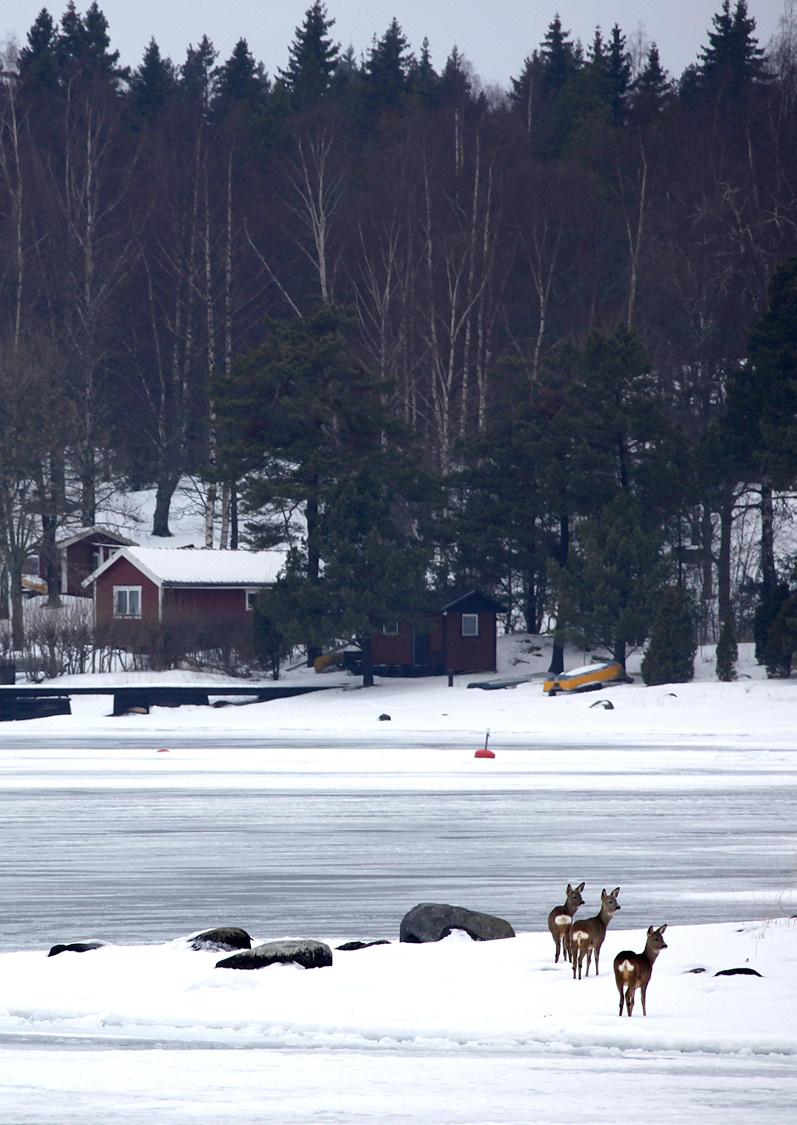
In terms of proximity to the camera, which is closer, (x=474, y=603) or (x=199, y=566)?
(x=474, y=603)

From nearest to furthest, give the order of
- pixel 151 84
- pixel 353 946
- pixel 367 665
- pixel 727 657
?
pixel 353 946, pixel 727 657, pixel 367 665, pixel 151 84

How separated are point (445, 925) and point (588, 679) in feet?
135

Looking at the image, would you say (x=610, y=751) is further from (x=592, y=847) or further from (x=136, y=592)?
(x=136, y=592)

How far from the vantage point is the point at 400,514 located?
6769cm

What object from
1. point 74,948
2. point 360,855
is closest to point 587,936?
point 74,948

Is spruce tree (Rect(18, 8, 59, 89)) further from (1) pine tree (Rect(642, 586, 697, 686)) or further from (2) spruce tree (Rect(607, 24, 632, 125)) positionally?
(1) pine tree (Rect(642, 586, 697, 686))

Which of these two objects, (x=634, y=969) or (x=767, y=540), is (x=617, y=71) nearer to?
(x=767, y=540)

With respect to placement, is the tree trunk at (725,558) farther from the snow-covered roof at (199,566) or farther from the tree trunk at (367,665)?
the snow-covered roof at (199,566)

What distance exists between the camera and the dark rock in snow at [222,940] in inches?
513

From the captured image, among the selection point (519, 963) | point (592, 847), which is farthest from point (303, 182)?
point (519, 963)

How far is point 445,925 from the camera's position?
13.8m

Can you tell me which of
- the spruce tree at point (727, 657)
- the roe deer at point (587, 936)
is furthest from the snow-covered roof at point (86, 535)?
the roe deer at point (587, 936)

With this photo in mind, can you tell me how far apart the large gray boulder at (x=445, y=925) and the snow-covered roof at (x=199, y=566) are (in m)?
52.6

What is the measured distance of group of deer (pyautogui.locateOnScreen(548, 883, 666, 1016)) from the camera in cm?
1049
